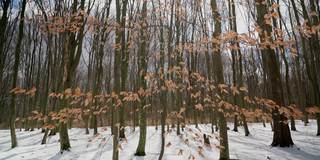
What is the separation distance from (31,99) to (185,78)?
25.9m

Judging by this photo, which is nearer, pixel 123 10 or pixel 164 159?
pixel 123 10

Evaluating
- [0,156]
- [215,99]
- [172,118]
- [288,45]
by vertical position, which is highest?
[288,45]

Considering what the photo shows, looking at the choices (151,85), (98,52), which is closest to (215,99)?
(151,85)

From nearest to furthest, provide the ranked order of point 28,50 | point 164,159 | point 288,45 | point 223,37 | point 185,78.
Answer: point 288,45 < point 223,37 < point 185,78 < point 164,159 < point 28,50

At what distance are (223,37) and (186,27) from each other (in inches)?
667

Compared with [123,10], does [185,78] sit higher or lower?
lower

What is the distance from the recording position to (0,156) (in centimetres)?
1018

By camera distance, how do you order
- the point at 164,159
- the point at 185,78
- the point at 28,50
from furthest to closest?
the point at 28,50 → the point at 164,159 → the point at 185,78

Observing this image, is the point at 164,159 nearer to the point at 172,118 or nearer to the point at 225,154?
the point at 225,154

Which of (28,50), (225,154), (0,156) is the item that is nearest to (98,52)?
(28,50)

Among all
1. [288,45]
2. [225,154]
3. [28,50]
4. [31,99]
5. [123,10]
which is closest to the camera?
[288,45]

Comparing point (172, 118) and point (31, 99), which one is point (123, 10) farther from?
point (31, 99)

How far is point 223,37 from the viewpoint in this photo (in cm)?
357

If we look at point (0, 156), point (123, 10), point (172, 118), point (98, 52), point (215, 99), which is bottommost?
point (0, 156)
